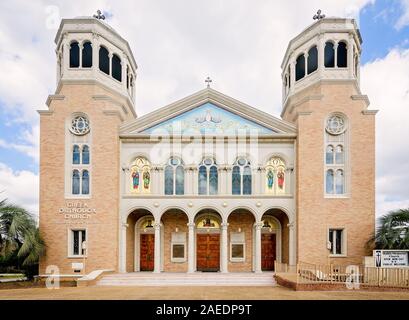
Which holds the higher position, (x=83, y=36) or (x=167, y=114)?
(x=83, y=36)

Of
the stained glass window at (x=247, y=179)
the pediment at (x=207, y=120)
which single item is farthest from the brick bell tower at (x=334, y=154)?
the stained glass window at (x=247, y=179)

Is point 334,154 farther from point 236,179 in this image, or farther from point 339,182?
point 236,179

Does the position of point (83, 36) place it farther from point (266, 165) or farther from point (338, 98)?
point (338, 98)

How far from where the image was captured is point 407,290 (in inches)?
717

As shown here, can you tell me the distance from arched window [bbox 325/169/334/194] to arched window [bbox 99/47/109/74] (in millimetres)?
16490

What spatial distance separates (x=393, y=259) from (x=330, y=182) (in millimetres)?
6925

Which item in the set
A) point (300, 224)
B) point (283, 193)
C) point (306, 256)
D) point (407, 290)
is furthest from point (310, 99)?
point (407, 290)

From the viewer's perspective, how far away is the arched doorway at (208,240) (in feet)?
89.5

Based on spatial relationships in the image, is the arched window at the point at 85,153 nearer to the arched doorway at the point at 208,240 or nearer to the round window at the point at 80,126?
the round window at the point at 80,126

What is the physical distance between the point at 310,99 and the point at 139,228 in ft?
48.1

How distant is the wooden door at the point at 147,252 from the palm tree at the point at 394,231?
571 inches

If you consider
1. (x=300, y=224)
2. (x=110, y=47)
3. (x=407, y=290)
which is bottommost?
(x=407, y=290)

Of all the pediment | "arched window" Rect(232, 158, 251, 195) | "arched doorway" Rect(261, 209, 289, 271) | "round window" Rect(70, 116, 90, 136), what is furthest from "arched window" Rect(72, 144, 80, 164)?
"arched doorway" Rect(261, 209, 289, 271)

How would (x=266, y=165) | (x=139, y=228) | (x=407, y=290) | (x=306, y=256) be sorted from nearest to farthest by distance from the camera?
(x=407, y=290)
(x=306, y=256)
(x=266, y=165)
(x=139, y=228)
